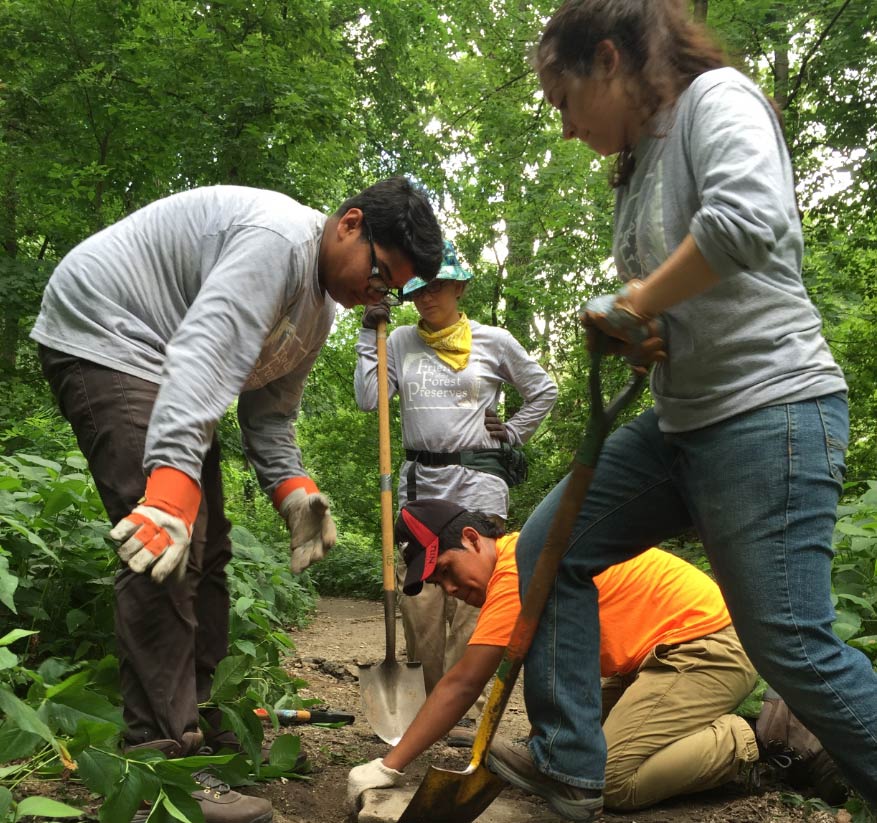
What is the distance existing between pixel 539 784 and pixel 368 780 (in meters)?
0.60

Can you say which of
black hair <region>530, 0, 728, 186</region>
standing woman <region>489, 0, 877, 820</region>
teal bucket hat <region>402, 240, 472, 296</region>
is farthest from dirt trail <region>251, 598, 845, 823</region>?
black hair <region>530, 0, 728, 186</region>

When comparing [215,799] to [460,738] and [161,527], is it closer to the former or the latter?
[161,527]

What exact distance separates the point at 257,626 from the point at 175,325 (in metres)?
1.34

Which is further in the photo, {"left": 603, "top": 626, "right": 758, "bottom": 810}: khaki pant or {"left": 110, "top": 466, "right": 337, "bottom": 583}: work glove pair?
{"left": 603, "top": 626, "right": 758, "bottom": 810}: khaki pant

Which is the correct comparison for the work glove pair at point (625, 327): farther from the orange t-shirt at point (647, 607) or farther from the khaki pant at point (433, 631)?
the khaki pant at point (433, 631)

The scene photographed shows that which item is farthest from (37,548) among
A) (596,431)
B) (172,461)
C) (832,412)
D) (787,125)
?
(787,125)

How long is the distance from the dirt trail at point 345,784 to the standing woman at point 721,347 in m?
0.83

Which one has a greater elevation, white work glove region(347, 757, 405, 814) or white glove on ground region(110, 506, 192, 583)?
white glove on ground region(110, 506, 192, 583)

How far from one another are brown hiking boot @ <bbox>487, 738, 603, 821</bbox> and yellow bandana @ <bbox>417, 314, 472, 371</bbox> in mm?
2354

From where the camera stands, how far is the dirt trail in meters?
2.61

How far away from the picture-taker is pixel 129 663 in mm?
2156

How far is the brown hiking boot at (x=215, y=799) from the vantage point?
6.88 ft

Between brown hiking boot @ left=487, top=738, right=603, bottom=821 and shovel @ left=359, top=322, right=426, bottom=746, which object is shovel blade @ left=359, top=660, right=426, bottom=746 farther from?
brown hiking boot @ left=487, top=738, right=603, bottom=821

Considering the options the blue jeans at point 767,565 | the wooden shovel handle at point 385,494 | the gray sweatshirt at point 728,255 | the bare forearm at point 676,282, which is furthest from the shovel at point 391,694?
the bare forearm at point 676,282
